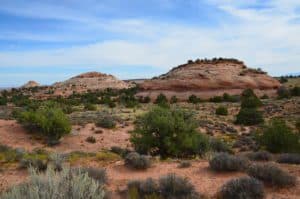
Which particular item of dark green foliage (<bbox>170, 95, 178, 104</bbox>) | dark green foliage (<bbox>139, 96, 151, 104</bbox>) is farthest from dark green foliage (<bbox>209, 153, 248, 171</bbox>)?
dark green foliage (<bbox>139, 96, 151, 104</bbox>)

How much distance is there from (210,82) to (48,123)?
1569 inches

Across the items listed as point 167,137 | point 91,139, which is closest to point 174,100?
point 91,139

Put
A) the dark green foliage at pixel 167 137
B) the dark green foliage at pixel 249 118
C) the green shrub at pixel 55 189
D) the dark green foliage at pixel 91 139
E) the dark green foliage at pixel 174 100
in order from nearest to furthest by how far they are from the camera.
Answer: the green shrub at pixel 55 189
the dark green foliage at pixel 167 137
the dark green foliage at pixel 91 139
the dark green foliage at pixel 249 118
the dark green foliage at pixel 174 100

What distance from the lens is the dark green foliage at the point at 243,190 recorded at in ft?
21.3

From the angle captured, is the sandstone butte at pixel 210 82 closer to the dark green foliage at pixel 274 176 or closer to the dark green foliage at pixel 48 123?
the dark green foliage at pixel 48 123

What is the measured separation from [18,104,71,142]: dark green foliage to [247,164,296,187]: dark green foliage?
16064mm

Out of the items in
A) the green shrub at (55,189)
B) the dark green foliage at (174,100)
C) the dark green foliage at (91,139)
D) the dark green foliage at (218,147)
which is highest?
the dark green foliage at (174,100)

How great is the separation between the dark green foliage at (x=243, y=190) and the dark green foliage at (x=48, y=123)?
16.4m

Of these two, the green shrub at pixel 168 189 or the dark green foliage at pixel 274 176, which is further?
the dark green foliage at pixel 274 176

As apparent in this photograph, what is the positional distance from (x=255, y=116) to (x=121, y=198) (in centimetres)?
2390

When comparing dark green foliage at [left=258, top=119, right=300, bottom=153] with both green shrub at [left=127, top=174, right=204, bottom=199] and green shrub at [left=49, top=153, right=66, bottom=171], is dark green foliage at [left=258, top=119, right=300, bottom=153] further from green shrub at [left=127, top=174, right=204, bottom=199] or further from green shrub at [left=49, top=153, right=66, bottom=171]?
green shrub at [left=49, top=153, right=66, bottom=171]

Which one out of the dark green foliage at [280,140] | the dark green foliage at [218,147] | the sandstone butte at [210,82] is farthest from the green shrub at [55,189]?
the sandstone butte at [210,82]

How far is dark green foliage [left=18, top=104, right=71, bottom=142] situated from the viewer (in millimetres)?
21484

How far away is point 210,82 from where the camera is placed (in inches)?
2254
